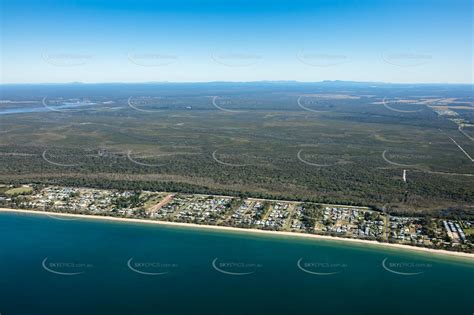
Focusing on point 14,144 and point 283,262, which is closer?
point 283,262

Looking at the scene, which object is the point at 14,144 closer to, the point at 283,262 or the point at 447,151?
the point at 283,262

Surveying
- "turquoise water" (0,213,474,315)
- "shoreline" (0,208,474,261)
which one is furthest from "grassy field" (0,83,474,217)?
"turquoise water" (0,213,474,315)

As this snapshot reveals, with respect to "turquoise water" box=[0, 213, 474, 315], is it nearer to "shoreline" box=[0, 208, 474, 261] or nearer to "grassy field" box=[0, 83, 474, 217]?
"shoreline" box=[0, 208, 474, 261]

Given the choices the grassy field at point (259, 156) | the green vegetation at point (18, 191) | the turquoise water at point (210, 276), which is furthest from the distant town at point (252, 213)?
the grassy field at point (259, 156)

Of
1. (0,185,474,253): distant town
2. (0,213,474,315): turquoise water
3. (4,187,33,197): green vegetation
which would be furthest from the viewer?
(4,187,33,197): green vegetation

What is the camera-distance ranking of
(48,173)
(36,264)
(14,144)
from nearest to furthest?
(36,264) → (48,173) → (14,144)

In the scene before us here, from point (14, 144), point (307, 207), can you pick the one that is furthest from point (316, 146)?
point (14, 144)

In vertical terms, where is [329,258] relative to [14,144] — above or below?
below

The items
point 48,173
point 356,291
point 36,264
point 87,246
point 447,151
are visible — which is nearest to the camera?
point 356,291
